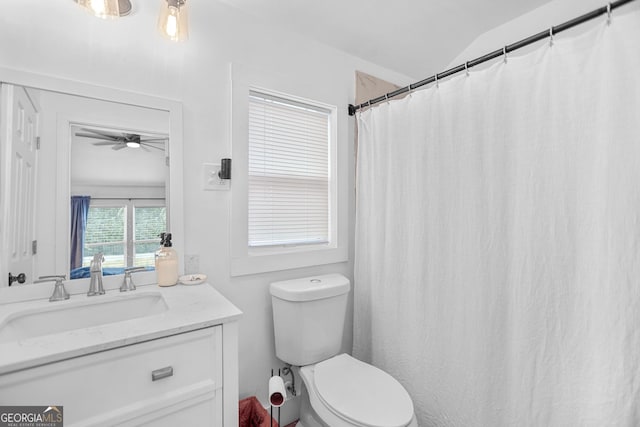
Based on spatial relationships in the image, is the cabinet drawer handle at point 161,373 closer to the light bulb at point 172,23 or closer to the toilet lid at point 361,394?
the toilet lid at point 361,394

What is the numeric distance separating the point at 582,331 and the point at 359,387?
2.81 feet

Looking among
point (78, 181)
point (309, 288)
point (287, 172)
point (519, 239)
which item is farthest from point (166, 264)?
point (519, 239)

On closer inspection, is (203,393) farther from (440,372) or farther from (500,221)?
(500,221)

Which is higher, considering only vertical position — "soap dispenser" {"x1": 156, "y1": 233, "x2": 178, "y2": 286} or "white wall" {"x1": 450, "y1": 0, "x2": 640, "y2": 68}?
"white wall" {"x1": 450, "y1": 0, "x2": 640, "y2": 68}

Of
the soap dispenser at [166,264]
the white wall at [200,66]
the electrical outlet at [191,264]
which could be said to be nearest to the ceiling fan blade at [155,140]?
the white wall at [200,66]

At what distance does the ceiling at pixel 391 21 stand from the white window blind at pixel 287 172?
430mm

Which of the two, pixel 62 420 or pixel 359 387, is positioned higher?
pixel 62 420

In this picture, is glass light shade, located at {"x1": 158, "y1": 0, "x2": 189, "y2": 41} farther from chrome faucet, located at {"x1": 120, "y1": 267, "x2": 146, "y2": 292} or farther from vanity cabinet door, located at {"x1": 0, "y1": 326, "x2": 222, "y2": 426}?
vanity cabinet door, located at {"x1": 0, "y1": 326, "x2": 222, "y2": 426}

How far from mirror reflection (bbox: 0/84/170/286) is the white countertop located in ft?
0.55

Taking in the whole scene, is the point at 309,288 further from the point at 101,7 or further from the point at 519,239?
the point at 101,7

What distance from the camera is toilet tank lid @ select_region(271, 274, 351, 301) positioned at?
58.8 inches

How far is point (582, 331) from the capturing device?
102 centimetres

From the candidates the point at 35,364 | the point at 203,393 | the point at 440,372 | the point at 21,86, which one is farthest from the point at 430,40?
the point at 35,364

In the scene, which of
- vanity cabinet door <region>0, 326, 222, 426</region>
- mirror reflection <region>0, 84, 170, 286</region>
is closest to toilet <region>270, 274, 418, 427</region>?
vanity cabinet door <region>0, 326, 222, 426</region>
